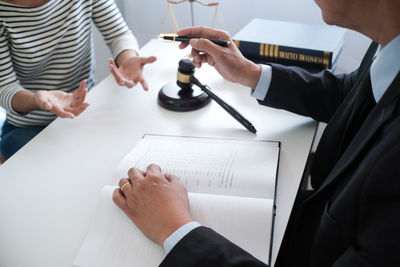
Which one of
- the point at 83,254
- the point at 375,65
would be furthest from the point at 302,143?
the point at 83,254

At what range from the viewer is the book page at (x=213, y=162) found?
778mm

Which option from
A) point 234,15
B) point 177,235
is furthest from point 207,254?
point 234,15

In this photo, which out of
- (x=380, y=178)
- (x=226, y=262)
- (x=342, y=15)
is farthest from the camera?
(x=342, y=15)

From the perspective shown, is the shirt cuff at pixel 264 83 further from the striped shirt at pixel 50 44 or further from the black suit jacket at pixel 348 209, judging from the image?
the striped shirt at pixel 50 44

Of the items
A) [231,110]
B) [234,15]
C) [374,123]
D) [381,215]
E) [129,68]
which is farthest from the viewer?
[234,15]

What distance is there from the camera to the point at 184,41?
1.04m

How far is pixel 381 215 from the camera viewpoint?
48 centimetres

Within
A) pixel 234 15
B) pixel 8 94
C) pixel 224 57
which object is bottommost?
pixel 234 15

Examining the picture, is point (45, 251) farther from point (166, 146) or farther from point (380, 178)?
point (380, 178)

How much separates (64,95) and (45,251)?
55cm

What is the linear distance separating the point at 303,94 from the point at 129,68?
58 centimetres

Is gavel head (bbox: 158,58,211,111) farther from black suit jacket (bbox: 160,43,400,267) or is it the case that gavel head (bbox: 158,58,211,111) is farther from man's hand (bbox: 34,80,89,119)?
black suit jacket (bbox: 160,43,400,267)

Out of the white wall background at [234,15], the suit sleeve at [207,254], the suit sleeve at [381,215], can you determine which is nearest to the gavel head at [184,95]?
the suit sleeve at [207,254]

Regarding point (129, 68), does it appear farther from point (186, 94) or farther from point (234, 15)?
point (234, 15)
